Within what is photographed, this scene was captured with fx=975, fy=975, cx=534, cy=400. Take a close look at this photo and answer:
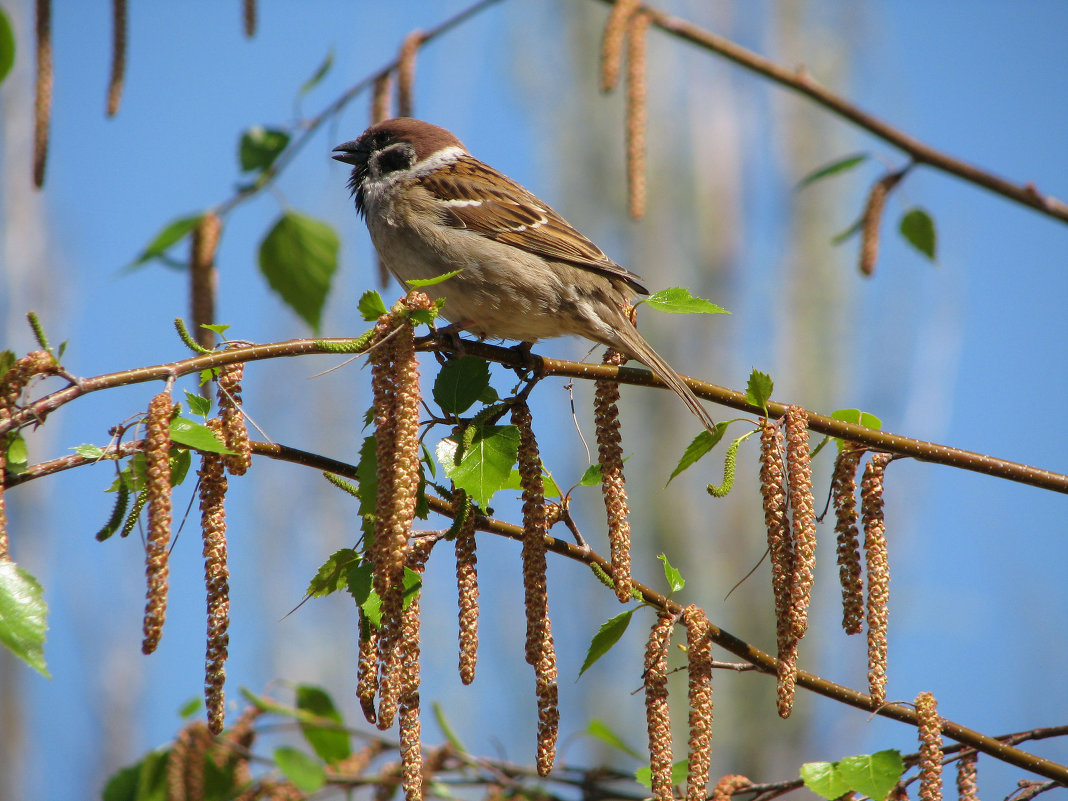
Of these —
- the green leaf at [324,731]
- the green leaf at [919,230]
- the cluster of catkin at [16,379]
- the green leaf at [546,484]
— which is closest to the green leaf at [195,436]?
the cluster of catkin at [16,379]

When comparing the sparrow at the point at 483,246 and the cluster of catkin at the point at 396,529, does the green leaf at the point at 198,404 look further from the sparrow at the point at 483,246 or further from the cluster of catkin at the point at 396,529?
the sparrow at the point at 483,246

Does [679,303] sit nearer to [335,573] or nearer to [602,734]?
[335,573]

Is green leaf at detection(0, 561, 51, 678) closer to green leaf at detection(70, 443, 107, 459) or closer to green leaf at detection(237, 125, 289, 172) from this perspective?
green leaf at detection(70, 443, 107, 459)

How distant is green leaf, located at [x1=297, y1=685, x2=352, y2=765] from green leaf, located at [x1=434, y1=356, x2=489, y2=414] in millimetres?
980

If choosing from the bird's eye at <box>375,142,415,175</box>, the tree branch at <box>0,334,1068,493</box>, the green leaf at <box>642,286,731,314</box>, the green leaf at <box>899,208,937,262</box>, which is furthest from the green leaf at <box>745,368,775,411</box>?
the bird's eye at <box>375,142,415,175</box>

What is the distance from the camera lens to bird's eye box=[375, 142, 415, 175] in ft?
10.8

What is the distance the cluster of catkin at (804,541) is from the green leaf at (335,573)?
0.60 m

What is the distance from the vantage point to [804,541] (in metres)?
1.32

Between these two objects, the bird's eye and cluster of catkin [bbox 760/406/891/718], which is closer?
cluster of catkin [bbox 760/406/891/718]

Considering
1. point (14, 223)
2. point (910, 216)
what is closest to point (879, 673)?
point (910, 216)

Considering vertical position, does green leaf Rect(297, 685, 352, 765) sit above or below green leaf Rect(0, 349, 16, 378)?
below

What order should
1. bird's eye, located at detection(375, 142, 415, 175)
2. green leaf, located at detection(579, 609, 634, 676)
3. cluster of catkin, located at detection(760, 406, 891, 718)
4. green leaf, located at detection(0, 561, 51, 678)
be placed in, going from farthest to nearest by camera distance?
bird's eye, located at detection(375, 142, 415, 175) → green leaf, located at detection(579, 609, 634, 676) → cluster of catkin, located at detection(760, 406, 891, 718) → green leaf, located at detection(0, 561, 51, 678)

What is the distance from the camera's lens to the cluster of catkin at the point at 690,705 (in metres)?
1.33

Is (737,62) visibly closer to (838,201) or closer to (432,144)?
(432,144)
